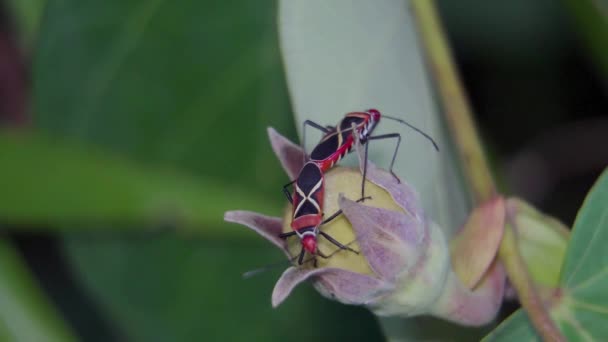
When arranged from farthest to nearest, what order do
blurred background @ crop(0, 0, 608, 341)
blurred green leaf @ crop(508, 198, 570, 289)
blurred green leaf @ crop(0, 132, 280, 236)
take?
blurred green leaf @ crop(0, 132, 280, 236) → blurred background @ crop(0, 0, 608, 341) → blurred green leaf @ crop(508, 198, 570, 289)

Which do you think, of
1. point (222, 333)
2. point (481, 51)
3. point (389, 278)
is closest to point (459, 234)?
point (389, 278)

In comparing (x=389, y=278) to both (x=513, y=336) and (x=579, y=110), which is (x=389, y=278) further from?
(x=579, y=110)

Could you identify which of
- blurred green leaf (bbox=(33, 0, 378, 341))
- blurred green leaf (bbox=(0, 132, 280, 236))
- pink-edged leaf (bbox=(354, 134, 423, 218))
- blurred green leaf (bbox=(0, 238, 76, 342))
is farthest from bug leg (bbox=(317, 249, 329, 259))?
blurred green leaf (bbox=(0, 238, 76, 342))

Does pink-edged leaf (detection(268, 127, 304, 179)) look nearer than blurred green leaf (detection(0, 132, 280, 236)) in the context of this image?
Yes

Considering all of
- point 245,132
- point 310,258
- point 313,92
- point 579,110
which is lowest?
point 579,110

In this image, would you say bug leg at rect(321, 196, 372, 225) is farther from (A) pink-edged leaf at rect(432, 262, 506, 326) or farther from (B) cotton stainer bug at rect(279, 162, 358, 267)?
(A) pink-edged leaf at rect(432, 262, 506, 326)

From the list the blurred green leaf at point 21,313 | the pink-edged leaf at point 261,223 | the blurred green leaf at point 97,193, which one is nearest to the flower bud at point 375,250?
the pink-edged leaf at point 261,223

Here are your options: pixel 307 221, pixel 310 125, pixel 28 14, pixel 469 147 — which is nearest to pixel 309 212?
pixel 307 221
